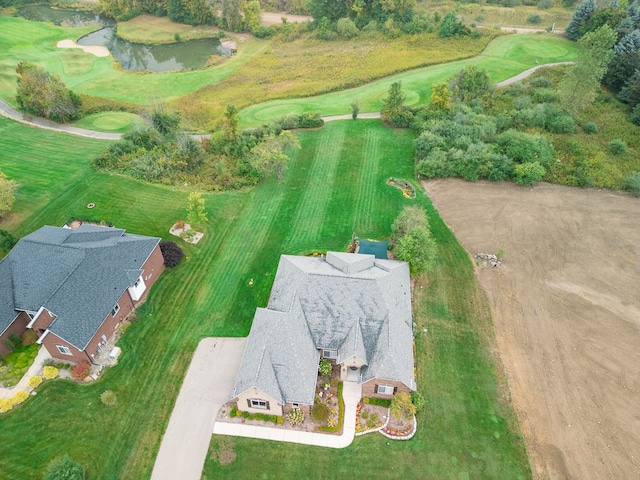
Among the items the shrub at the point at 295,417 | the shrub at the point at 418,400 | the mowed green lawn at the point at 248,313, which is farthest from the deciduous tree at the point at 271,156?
the shrub at the point at 418,400

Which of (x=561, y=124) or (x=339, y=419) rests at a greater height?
(x=561, y=124)

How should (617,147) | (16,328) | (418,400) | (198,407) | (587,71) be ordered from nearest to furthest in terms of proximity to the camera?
(418,400) → (198,407) → (16,328) → (617,147) → (587,71)

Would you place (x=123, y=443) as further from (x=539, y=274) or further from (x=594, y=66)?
(x=594, y=66)

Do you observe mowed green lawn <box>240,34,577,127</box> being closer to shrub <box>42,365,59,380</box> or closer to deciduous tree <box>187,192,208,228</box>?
deciduous tree <box>187,192,208,228</box>

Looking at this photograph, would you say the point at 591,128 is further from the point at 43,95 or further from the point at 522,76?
the point at 43,95

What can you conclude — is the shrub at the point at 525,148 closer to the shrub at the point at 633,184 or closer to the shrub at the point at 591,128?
the shrub at the point at 633,184

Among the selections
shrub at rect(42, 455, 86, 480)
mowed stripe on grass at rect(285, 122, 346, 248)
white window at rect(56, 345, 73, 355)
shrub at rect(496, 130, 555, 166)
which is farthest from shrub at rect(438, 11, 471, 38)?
shrub at rect(42, 455, 86, 480)

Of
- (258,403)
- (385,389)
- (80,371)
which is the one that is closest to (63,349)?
(80,371)
